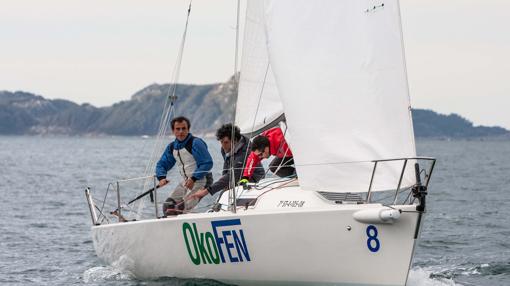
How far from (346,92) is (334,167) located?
2.42 feet

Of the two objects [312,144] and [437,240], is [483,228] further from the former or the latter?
[312,144]

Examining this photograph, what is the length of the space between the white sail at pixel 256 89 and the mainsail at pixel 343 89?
1.95 metres

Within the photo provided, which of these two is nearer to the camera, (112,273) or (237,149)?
(237,149)

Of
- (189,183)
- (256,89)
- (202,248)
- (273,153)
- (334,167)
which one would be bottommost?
(202,248)

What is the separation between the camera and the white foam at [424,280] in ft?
36.0

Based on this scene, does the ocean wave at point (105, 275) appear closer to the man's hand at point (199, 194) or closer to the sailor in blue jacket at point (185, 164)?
the sailor in blue jacket at point (185, 164)

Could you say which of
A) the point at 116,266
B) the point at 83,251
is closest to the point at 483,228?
the point at 83,251

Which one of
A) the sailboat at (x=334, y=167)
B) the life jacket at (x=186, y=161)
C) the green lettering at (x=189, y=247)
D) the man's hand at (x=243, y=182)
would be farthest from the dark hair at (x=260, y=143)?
the green lettering at (x=189, y=247)

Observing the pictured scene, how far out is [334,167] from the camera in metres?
9.68

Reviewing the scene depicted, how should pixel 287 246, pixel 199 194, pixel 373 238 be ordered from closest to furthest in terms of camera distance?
pixel 373 238 → pixel 287 246 → pixel 199 194

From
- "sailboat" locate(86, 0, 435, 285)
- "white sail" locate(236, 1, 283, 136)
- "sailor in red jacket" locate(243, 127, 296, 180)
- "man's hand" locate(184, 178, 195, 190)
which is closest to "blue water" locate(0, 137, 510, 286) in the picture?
"sailboat" locate(86, 0, 435, 285)

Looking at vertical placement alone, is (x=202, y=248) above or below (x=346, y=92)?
below

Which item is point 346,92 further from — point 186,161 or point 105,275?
point 105,275

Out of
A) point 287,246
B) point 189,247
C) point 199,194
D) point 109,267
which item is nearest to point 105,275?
point 109,267
